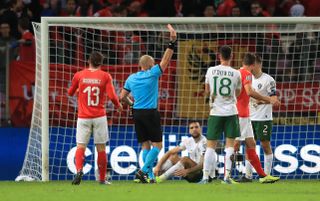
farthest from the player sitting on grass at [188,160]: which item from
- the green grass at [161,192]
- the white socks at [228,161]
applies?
the green grass at [161,192]

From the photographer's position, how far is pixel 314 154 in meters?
20.6

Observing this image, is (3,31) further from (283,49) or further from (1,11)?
(283,49)

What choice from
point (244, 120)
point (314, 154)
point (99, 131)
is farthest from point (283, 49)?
point (99, 131)

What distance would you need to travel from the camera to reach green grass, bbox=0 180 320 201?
45.2ft

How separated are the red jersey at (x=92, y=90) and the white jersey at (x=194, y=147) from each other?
3.14m

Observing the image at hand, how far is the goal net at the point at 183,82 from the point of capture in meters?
20.4

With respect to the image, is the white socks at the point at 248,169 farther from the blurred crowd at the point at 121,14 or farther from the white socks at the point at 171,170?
the blurred crowd at the point at 121,14

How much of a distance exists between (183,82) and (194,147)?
146 centimetres

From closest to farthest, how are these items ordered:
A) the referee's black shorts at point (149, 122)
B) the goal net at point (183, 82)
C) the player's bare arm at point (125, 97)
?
the referee's black shorts at point (149, 122) → the player's bare arm at point (125, 97) → the goal net at point (183, 82)

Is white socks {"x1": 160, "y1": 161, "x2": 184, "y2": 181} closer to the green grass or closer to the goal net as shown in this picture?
the goal net

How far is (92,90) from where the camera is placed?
16.9 metres

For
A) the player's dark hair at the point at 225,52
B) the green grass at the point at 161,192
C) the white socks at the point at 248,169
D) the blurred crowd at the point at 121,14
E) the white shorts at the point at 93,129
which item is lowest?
the green grass at the point at 161,192

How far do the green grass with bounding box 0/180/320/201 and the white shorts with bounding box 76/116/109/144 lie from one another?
0.85 metres

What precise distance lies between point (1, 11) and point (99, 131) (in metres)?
7.39
